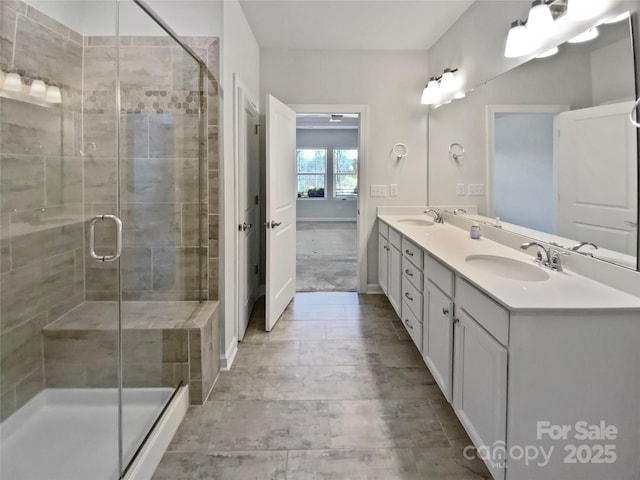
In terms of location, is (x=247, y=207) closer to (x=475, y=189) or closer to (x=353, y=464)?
(x=475, y=189)

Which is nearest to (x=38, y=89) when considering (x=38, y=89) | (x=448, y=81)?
(x=38, y=89)

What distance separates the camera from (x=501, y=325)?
1.37 m

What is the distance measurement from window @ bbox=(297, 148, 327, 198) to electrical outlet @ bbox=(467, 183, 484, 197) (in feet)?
26.4

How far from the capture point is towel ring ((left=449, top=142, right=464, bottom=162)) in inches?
131

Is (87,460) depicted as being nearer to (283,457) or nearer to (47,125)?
(283,457)

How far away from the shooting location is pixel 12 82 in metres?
1.86

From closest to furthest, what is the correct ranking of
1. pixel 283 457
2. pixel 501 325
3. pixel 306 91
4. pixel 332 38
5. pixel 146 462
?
1. pixel 501 325
2. pixel 146 462
3. pixel 283 457
4. pixel 332 38
5. pixel 306 91

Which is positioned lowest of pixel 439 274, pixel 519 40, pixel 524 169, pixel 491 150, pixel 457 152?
pixel 439 274

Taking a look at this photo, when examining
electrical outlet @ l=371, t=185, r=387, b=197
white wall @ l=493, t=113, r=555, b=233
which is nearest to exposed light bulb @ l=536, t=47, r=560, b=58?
white wall @ l=493, t=113, r=555, b=233

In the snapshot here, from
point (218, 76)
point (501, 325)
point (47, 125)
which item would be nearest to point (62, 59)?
point (47, 125)

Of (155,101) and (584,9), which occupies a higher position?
(584,9)

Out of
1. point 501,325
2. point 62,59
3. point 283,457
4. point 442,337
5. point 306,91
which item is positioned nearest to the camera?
point 501,325

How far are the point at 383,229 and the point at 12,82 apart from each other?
9.87 ft

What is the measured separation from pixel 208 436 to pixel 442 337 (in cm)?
126
